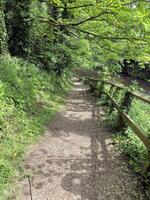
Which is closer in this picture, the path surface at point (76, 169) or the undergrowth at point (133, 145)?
the path surface at point (76, 169)

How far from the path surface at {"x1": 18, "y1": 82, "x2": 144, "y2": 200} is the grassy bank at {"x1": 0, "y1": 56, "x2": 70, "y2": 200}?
24cm

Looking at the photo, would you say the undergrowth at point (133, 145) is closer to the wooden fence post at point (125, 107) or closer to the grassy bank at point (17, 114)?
the wooden fence post at point (125, 107)

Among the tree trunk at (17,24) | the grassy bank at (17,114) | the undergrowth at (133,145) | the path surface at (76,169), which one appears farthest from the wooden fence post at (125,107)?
the tree trunk at (17,24)

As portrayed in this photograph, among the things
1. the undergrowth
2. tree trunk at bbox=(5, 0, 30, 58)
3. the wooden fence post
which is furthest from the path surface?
tree trunk at bbox=(5, 0, 30, 58)

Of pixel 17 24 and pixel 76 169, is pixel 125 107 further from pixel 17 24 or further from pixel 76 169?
pixel 17 24

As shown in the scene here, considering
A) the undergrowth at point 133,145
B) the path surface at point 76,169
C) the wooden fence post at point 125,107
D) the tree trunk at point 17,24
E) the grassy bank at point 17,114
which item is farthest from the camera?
the tree trunk at point 17,24

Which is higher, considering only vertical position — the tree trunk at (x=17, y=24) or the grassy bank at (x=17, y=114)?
the tree trunk at (x=17, y=24)

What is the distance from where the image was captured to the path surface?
4.42 meters

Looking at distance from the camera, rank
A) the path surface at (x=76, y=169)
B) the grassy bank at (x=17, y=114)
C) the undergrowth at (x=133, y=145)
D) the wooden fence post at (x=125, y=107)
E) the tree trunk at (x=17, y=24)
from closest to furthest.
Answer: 1. the path surface at (x=76, y=169)
2. the grassy bank at (x=17, y=114)
3. the undergrowth at (x=133, y=145)
4. the wooden fence post at (x=125, y=107)
5. the tree trunk at (x=17, y=24)

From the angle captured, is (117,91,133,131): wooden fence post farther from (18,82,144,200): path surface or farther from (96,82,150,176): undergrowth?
(18,82,144,200): path surface

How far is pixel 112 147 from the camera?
6688 millimetres

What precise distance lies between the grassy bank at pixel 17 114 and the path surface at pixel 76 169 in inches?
9.4

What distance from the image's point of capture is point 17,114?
6844mm

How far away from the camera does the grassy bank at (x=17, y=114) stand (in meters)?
4.87
